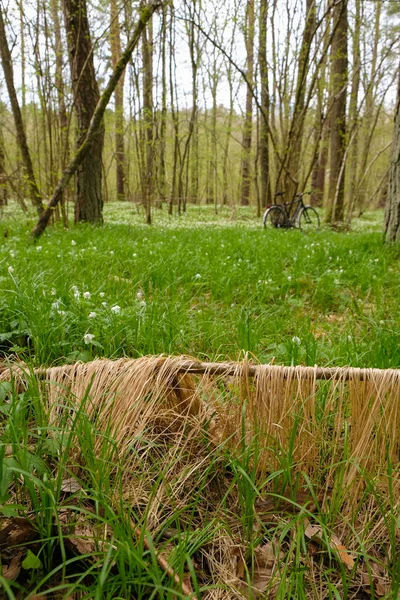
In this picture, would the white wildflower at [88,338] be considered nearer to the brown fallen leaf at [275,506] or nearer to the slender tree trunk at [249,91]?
the brown fallen leaf at [275,506]

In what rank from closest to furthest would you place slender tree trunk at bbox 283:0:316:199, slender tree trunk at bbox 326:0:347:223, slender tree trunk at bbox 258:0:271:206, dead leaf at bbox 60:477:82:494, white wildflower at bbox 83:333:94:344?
1. dead leaf at bbox 60:477:82:494
2. white wildflower at bbox 83:333:94:344
3. slender tree trunk at bbox 283:0:316:199
4. slender tree trunk at bbox 326:0:347:223
5. slender tree trunk at bbox 258:0:271:206

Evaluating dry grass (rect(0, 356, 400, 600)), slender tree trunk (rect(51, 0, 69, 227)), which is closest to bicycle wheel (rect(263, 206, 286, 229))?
slender tree trunk (rect(51, 0, 69, 227))

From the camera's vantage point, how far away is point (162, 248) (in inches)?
205

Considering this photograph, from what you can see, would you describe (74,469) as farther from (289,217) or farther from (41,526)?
(289,217)

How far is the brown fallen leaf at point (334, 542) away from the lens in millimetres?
1079

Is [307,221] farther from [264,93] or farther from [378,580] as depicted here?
[378,580]

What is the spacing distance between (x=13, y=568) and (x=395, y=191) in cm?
536

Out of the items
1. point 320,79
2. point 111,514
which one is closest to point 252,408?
point 111,514

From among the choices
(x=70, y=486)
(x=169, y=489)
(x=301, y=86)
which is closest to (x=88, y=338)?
(x=70, y=486)

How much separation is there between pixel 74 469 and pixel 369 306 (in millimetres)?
2972

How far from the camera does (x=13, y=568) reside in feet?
3.07

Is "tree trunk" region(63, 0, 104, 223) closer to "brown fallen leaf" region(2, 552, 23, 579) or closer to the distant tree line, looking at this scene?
the distant tree line

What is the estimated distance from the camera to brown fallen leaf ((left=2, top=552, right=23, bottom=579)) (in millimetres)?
919

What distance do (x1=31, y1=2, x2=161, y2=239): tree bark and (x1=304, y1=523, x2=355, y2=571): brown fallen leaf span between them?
525cm
